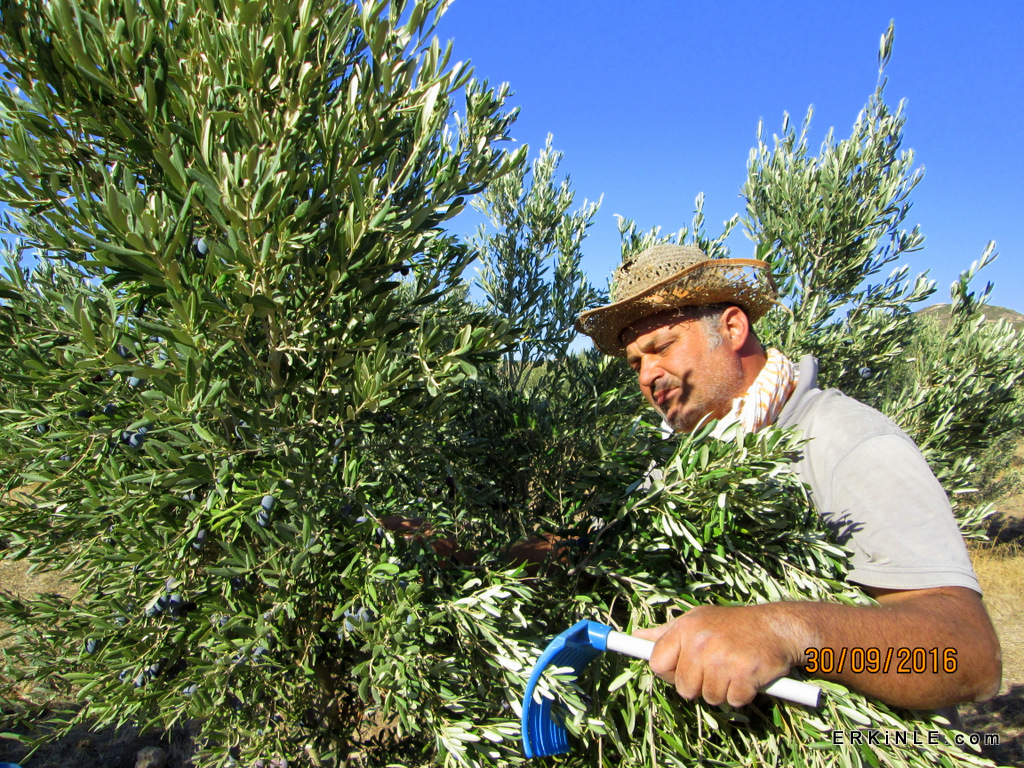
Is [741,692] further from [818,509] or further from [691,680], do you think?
[818,509]

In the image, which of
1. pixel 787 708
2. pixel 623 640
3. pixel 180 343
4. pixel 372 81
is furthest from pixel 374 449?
pixel 787 708

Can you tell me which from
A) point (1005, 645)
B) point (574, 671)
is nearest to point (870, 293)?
point (574, 671)

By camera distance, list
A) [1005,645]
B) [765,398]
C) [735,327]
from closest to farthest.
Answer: [765,398] → [735,327] → [1005,645]

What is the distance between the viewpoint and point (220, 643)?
1.48m

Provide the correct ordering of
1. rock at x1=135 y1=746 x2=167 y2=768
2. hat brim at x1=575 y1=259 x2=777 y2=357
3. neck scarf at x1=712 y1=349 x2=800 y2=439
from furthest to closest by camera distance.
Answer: rock at x1=135 y1=746 x2=167 y2=768 → hat brim at x1=575 y1=259 x2=777 y2=357 → neck scarf at x1=712 y1=349 x2=800 y2=439

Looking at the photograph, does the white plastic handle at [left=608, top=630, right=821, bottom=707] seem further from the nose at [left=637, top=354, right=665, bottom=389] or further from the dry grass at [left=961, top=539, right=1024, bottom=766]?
the dry grass at [left=961, top=539, right=1024, bottom=766]

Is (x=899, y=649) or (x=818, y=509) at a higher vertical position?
(x=818, y=509)

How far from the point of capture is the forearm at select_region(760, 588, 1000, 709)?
5.49 ft

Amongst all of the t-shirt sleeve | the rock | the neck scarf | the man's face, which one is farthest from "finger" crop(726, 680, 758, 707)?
the rock

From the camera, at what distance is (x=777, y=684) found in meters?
1.58
